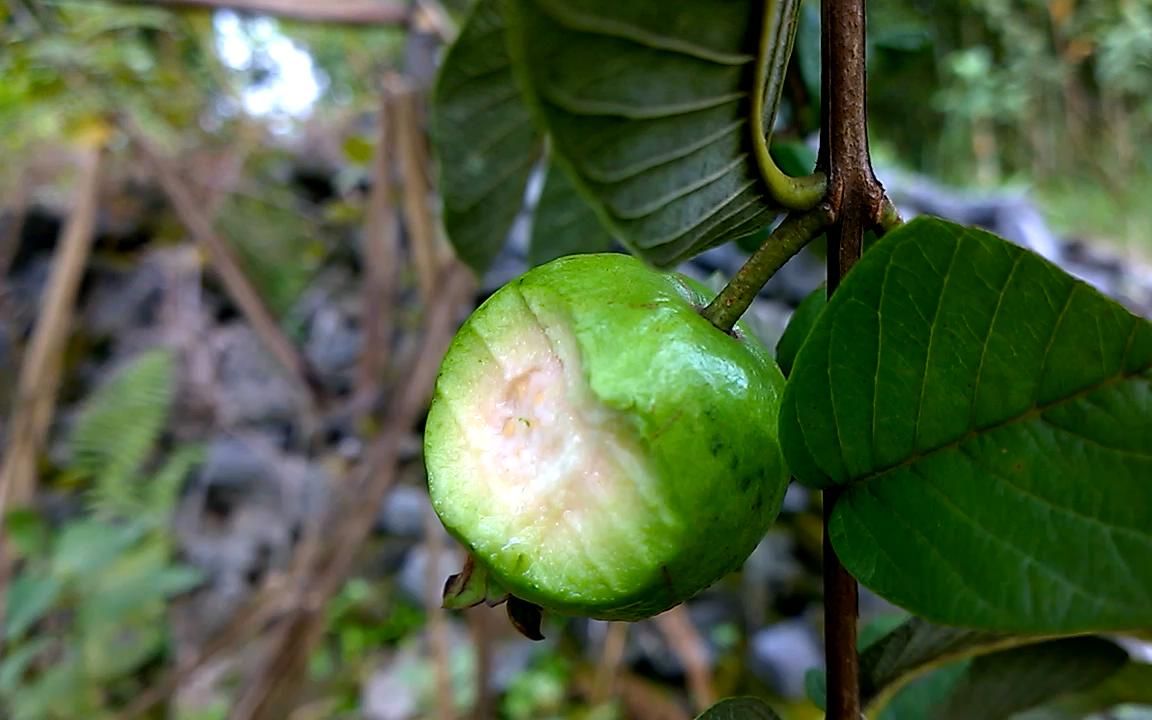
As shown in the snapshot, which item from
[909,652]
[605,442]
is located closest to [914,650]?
[909,652]

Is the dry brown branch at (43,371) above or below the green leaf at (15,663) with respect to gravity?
above

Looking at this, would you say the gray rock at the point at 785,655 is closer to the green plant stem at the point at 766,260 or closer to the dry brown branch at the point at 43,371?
the dry brown branch at the point at 43,371

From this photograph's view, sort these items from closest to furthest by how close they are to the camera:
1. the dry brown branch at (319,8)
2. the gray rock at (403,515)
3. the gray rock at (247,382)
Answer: the dry brown branch at (319,8) → the gray rock at (403,515) → the gray rock at (247,382)

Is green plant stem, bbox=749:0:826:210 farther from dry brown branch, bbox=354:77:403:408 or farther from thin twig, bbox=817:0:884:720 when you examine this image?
dry brown branch, bbox=354:77:403:408

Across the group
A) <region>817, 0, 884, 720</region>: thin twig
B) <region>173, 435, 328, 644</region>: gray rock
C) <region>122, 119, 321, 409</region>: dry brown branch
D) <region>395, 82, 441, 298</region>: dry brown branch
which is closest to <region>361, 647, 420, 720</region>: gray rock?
<region>173, 435, 328, 644</region>: gray rock

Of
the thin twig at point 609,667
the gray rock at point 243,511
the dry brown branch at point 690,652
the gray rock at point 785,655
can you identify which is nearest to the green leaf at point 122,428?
the gray rock at point 243,511

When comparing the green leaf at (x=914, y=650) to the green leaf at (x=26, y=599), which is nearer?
the green leaf at (x=914, y=650)

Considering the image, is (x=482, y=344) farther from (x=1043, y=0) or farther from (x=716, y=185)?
(x=1043, y=0)

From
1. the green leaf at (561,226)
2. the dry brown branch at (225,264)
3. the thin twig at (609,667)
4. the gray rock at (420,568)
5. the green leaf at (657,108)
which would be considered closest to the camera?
the green leaf at (657,108)
